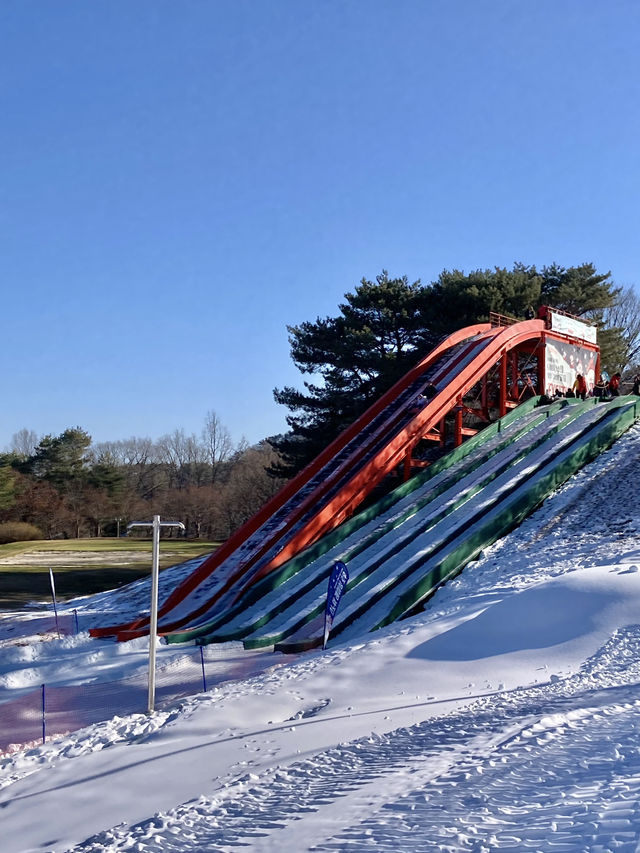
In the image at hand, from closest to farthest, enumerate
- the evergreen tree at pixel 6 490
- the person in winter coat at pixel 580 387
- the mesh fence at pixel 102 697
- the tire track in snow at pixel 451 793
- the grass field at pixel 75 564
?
1. the tire track in snow at pixel 451 793
2. the mesh fence at pixel 102 697
3. the grass field at pixel 75 564
4. the person in winter coat at pixel 580 387
5. the evergreen tree at pixel 6 490

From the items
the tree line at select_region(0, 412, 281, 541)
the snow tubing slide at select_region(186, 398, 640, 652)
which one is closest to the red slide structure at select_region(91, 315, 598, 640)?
the snow tubing slide at select_region(186, 398, 640, 652)

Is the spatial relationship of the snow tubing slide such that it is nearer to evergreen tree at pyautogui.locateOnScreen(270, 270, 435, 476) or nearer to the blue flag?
the blue flag

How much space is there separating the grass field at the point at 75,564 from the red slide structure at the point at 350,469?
553 cm

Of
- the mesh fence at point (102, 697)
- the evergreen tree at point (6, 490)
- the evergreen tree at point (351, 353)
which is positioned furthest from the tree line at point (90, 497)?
the mesh fence at point (102, 697)

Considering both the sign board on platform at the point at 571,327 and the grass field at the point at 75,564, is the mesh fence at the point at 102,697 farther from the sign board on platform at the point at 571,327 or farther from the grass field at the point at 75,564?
the sign board on platform at the point at 571,327

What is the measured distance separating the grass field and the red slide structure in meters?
5.53

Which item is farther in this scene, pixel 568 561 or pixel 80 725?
pixel 568 561

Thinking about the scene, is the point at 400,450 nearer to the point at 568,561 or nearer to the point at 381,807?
the point at 568,561

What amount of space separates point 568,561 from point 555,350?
14828 mm

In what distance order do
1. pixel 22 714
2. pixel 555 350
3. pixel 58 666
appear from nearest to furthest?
pixel 22 714 < pixel 58 666 < pixel 555 350

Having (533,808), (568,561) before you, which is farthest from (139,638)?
(533,808)

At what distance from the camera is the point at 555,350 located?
27500mm

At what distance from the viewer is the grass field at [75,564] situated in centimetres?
2203

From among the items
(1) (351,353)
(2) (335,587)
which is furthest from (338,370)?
(2) (335,587)
